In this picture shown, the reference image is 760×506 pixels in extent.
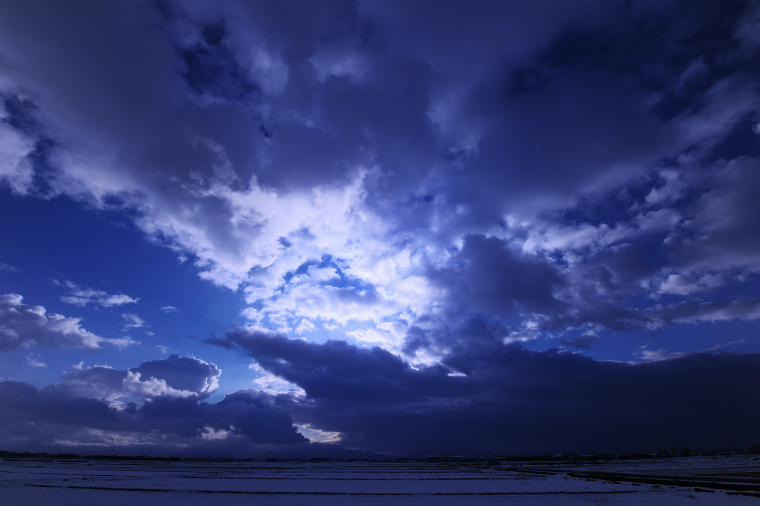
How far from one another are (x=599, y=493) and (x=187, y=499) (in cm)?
5321

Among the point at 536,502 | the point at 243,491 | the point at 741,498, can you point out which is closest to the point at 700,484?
the point at 741,498

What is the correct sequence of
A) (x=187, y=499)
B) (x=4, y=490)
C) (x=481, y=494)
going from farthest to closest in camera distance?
(x=481, y=494)
(x=4, y=490)
(x=187, y=499)

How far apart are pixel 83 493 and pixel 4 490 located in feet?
32.9

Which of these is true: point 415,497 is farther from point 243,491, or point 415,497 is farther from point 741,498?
point 741,498

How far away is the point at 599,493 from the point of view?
4981cm

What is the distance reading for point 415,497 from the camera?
1845 inches

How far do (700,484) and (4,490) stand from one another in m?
96.4

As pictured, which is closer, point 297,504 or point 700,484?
point 297,504

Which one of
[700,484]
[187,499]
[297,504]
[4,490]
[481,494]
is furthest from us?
[700,484]

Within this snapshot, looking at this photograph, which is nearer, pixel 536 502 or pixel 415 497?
pixel 536 502

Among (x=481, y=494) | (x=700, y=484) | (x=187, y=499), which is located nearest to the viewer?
(x=187, y=499)

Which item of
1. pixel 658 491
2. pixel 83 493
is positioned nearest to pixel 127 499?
pixel 83 493

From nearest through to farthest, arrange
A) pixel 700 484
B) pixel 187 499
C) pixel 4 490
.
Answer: pixel 187 499 < pixel 4 490 < pixel 700 484

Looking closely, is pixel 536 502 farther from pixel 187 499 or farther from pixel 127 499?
pixel 127 499
